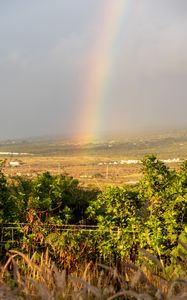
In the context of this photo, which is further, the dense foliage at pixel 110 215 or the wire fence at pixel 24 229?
the wire fence at pixel 24 229

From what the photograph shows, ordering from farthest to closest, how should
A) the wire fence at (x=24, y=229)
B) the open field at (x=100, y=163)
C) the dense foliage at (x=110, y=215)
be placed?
the open field at (x=100, y=163) < the wire fence at (x=24, y=229) < the dense foliage at (x=110, y=215)

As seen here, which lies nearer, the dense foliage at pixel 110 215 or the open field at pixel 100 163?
the dense foliage at pixel 110 215

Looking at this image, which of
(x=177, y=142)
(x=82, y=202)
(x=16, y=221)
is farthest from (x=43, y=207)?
(x=177, y=142)

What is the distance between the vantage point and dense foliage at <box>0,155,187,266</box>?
37.5 feet

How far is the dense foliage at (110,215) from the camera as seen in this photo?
11.4 meters

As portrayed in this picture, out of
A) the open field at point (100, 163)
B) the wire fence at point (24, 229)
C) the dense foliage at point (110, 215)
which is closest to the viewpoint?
the dense foliage at point (110, 215)

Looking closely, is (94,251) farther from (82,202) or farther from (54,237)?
(82,202)

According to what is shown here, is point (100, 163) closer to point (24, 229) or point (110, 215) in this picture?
point (110, 215)

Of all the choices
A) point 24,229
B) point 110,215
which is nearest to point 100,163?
point 110,215

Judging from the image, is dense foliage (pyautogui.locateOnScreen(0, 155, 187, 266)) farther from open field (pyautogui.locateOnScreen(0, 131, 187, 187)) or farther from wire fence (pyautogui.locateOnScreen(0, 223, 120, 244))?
open field (pyautogui.locateOnScreen(0, 131, 187, 187))

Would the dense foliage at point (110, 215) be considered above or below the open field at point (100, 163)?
above

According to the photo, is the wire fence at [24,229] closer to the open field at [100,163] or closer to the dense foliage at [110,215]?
the dense foliage at [110,215]

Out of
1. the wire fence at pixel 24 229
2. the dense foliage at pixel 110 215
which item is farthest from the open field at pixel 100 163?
the wire fence at pixel 24 229

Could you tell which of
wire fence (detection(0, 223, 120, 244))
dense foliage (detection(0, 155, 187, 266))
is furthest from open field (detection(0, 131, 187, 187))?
wire fence (detection(0, 223, 120, 244))
